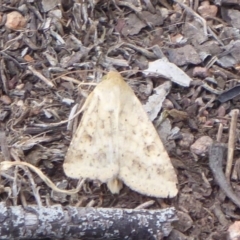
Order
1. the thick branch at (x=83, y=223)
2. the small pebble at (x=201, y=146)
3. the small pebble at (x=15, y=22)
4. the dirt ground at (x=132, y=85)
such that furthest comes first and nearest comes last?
1. the small pebble at (x=15, y=22)
2. the small pebble at (x=201, y=146)
3. the dirt ground at (x=132, y=85)
4. the thick branch at (x=83, y=223)

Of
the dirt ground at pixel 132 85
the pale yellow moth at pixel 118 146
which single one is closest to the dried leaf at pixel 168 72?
the dirt ground at pixel 132 85

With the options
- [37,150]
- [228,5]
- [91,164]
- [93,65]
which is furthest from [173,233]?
[228,5]

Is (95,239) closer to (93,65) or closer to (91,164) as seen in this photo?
(91,164)

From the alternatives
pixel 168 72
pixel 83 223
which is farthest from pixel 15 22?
pixel 83 223

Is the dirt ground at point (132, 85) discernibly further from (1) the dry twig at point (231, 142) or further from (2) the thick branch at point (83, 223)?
(2) the thick branch at point (83, 223)

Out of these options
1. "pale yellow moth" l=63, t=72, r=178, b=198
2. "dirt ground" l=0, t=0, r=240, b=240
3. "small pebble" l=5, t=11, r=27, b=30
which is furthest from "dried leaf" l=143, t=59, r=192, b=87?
"small pebble" l=5, t=11, r=27, b=30

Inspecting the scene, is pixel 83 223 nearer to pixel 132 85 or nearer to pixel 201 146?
pixel 201 146
